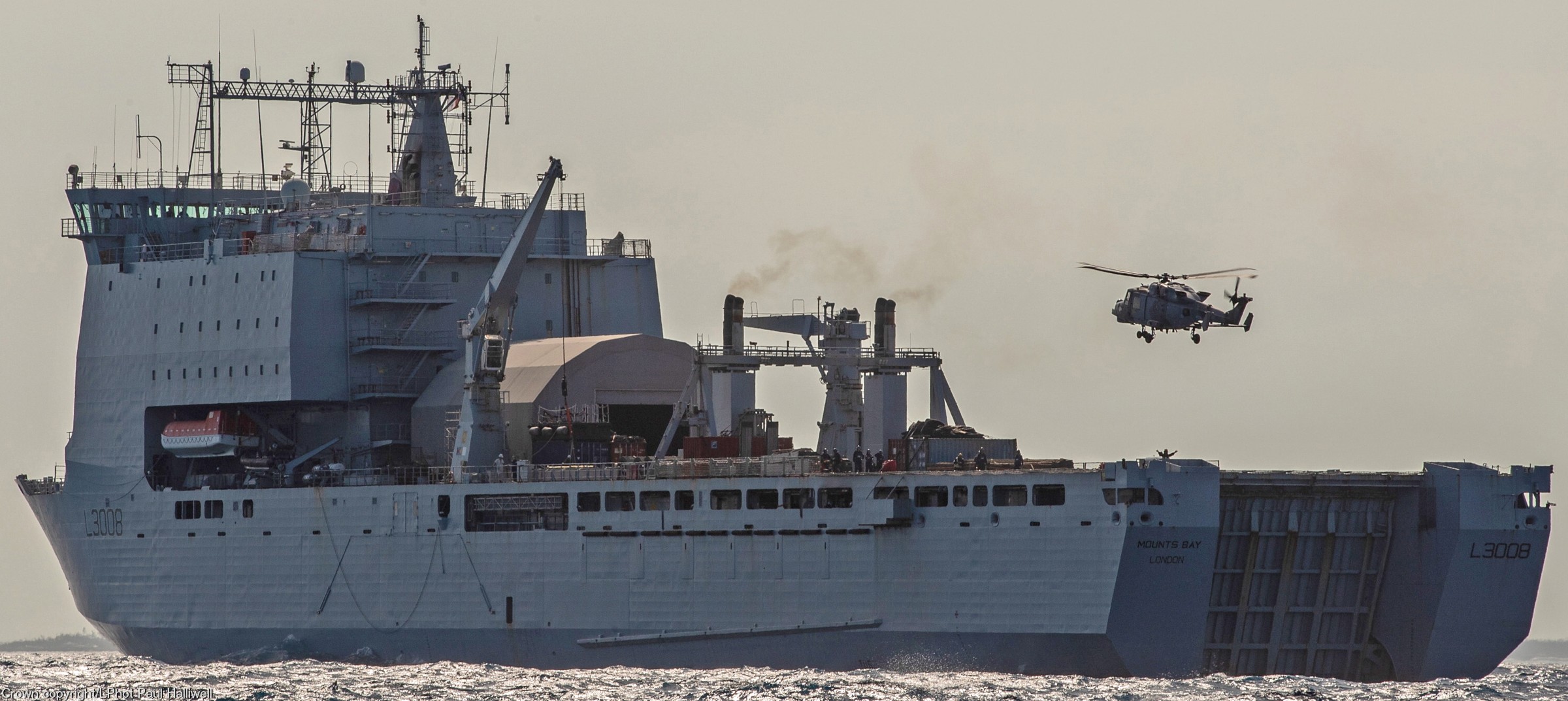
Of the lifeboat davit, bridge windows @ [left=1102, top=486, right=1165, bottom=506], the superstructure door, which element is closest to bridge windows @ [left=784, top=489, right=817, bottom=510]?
bridge windows @ [left=1102, top=486, right=1165, bottom=506]

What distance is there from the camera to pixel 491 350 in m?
52.0

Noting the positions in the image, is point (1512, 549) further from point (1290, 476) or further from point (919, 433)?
point (919, 433)

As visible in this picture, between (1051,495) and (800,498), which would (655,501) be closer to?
(800,498)

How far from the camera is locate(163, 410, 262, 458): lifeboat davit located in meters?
56.1

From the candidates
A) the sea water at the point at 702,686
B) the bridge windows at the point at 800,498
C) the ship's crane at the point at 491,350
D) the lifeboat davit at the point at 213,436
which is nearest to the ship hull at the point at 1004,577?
the bridge windows at the point at 800,498

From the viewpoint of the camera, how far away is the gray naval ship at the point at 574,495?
4412 cm

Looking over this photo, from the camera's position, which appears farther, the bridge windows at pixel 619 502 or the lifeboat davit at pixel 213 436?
the lifeboat davit at pixel 213 436

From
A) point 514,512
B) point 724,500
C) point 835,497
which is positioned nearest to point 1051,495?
point 835,497

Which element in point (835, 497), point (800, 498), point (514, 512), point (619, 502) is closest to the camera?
point (835, 497)

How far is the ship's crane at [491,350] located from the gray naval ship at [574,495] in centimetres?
8

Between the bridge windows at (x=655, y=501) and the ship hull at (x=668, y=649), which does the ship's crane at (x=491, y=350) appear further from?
the bridge windows at (x=655, y=501)

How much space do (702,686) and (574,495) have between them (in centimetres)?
672

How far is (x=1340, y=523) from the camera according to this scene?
44.5 m

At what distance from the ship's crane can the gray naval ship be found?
0.27ft
